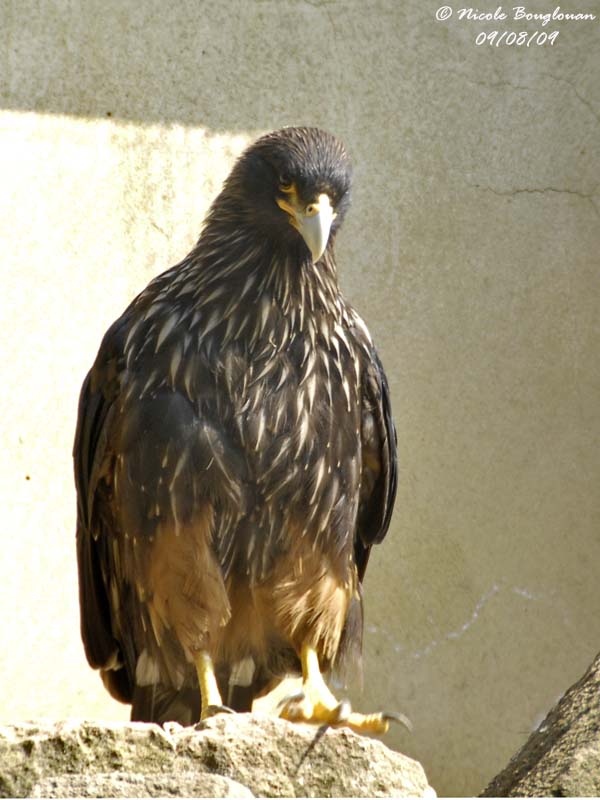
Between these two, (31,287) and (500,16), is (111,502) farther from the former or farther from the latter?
(500,16)

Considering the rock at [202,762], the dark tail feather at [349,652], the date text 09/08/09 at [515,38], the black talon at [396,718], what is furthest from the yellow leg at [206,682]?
the date text 09/08/09 at [515,38]

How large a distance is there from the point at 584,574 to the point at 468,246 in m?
1.41

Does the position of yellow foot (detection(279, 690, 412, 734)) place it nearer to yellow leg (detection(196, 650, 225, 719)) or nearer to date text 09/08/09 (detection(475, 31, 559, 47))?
yellow leg (detection(196, 650, 225, 719))

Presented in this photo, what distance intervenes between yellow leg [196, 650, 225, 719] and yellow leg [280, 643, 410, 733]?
24cm

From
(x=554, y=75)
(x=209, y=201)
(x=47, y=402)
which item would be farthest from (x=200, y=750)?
(x=554, y=75)

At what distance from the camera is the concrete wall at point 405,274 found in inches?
213

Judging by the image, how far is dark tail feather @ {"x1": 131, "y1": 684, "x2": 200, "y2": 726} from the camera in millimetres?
4285

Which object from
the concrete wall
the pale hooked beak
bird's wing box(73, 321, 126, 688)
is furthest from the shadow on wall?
the pale hooked beak

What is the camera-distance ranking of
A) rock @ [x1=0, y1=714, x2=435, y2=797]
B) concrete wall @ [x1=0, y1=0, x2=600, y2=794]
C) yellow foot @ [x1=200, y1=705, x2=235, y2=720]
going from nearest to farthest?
rock @ [x1=0, y1=714, x2=435, y2=797], yellow foot @ [x1=200, y1=705, x2=235, y2=720], concrete wall @ [x1=0, y1=0, x2=600, y2=794]

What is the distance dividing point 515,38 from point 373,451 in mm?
2435

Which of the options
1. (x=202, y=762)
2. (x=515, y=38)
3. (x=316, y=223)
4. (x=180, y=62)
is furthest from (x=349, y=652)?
(x=515, y=38)

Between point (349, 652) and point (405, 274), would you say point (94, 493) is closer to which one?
point (349, 652)

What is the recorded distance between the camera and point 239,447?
4.00 metres

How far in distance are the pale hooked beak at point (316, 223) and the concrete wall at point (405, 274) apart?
1.69 meters
